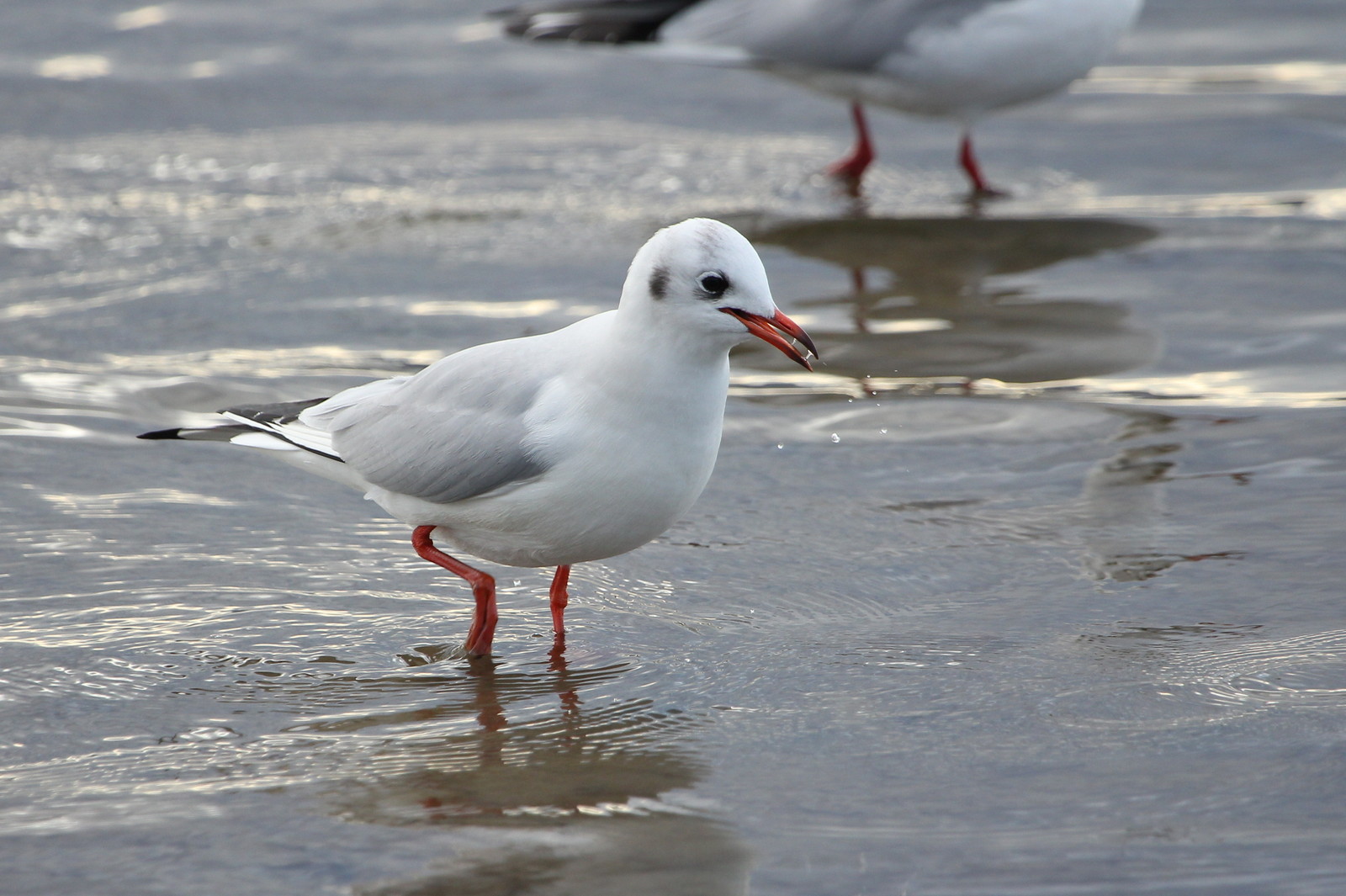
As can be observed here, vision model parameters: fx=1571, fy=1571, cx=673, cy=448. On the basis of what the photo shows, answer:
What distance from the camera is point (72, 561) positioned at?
4.97 m

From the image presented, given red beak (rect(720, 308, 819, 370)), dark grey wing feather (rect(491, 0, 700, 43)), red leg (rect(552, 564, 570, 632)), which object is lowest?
red leg (rect(552, 564, 570, 632))

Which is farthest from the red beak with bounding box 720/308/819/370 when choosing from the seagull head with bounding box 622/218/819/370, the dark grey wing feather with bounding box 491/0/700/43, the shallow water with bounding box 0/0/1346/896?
the dark grey wing feather with bounding box 491/0/700/43

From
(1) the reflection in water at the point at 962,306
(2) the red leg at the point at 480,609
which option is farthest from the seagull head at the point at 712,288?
(1) the reflection in water at the point at 962,306

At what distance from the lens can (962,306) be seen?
24.2 ft

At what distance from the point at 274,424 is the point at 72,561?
0.85 m

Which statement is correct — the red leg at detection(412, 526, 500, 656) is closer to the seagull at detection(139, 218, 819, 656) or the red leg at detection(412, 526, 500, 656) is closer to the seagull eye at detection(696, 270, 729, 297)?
the seagull at detection(139, 218, 819, 656)

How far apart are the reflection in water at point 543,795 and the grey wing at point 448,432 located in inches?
22.2

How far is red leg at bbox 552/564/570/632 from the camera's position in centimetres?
454

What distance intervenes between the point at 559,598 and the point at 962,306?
3455 millimetres

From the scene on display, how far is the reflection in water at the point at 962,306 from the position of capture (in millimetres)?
6723

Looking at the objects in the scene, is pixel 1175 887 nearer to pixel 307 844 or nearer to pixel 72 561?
pixel 307 844

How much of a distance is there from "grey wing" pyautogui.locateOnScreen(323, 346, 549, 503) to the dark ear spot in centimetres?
46

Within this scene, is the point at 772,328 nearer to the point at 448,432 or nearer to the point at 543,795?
the point at 448,432

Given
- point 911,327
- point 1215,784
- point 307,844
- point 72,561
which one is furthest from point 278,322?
point 1215,784
